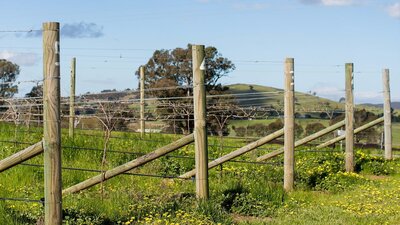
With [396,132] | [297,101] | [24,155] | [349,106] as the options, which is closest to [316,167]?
[349,106]

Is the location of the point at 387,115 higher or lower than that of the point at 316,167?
higher

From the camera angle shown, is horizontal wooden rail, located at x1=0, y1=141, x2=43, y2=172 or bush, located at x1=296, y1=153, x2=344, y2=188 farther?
bush, located at x1=296, y1=153, x2=344, y2=188

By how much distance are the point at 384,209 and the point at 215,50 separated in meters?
38.6

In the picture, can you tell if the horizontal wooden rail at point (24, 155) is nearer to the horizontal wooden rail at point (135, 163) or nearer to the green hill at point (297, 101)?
the horizontal wooden rail at point (135, 163)

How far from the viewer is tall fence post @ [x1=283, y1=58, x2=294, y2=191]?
12469 millimetres

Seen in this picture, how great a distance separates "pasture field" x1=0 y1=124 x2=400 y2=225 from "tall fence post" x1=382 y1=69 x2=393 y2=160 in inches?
91.7

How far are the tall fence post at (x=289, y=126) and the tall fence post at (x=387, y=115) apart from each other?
6338 millimetres

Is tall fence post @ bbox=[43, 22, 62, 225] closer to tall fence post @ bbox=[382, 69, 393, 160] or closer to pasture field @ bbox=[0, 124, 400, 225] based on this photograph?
pasture field @ bbox=[0, 124, 400, 225]

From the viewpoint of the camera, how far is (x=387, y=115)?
1822cm

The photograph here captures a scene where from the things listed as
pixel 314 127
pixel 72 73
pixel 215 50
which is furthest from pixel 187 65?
pixel 72 73

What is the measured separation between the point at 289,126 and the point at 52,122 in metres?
5.88

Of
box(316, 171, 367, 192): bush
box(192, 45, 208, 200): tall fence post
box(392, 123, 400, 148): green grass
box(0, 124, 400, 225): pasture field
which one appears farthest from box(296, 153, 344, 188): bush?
box(392, 123, 400, 148): green grass

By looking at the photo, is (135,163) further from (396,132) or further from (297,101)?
(396,132)

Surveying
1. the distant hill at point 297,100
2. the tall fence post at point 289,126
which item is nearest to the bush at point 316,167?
the tall fence post at point 289,126
